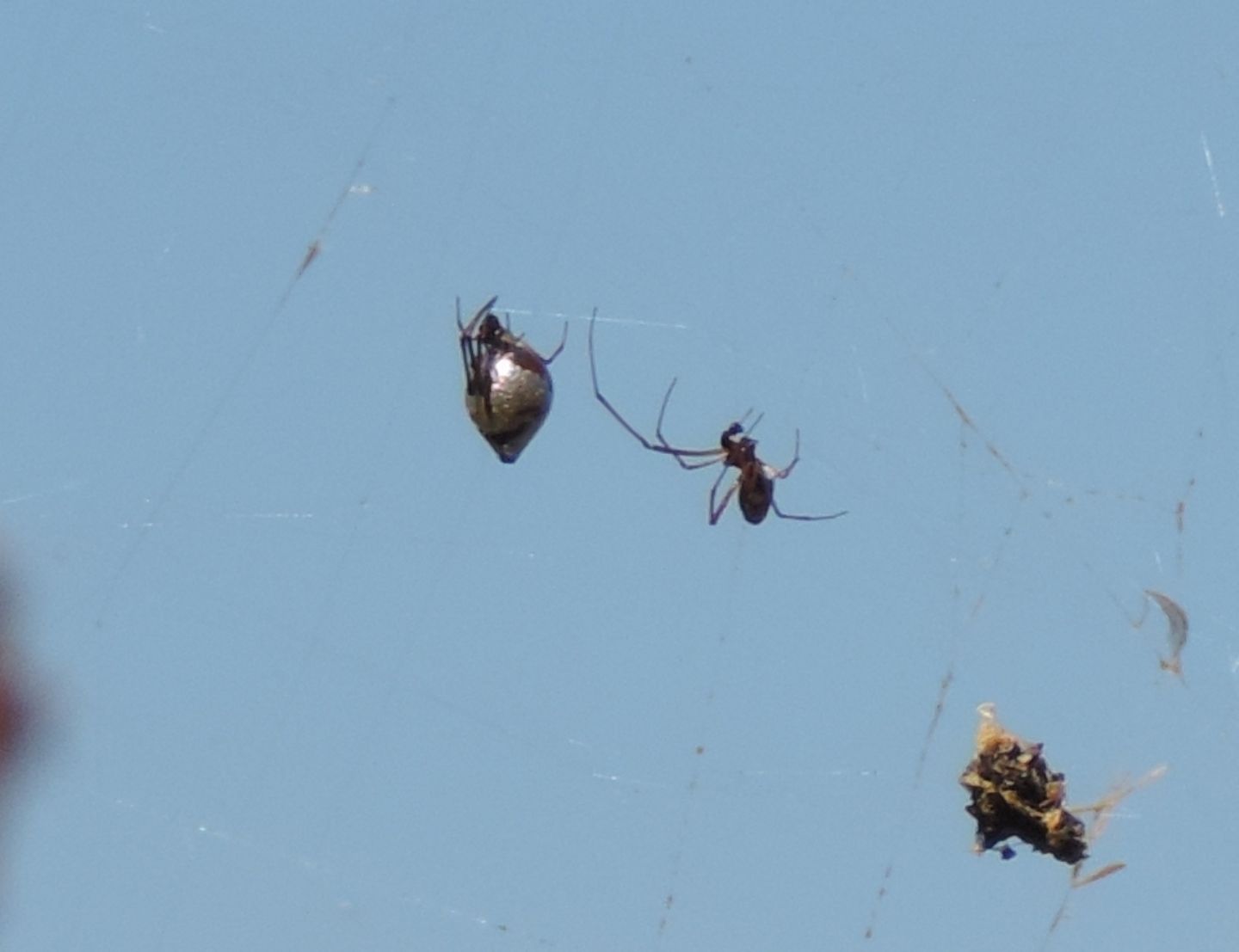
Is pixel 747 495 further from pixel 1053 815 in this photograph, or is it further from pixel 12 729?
pixel 12 729

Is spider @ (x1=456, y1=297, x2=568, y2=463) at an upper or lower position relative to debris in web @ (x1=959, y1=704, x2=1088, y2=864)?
upper

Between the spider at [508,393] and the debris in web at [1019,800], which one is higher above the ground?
the spider at [508,393]

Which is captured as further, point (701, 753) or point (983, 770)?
point (701, 753)

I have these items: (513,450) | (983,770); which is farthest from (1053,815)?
(513,450)
